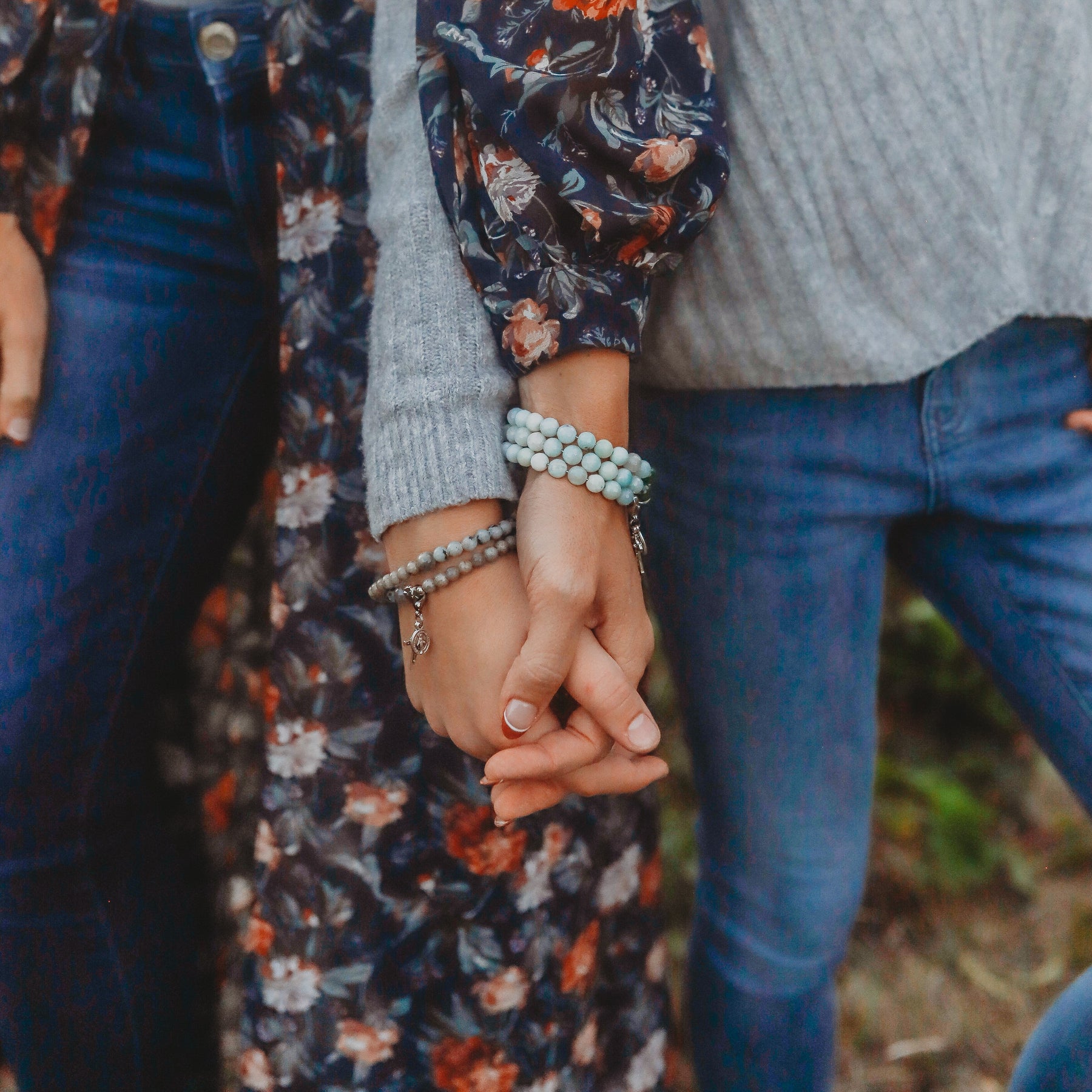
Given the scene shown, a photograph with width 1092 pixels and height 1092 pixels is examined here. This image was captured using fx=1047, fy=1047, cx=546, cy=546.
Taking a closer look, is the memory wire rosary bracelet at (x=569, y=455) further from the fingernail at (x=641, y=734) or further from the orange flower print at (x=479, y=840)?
the orange flower print at (x=479, y=840)

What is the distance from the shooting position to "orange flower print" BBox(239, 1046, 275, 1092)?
99cm

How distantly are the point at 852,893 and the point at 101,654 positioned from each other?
79cm

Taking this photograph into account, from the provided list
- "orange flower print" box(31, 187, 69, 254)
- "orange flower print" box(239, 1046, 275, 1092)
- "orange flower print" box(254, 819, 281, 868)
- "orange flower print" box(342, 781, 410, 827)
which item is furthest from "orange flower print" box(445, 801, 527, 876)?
"orange flower print" box(31, 187, 69, 254)

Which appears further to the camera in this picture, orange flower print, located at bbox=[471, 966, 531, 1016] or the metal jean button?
orange flower print, located at bbox=[471, 966, 531, 1016]

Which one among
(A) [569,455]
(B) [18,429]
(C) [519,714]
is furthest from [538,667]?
(B) [18,429]

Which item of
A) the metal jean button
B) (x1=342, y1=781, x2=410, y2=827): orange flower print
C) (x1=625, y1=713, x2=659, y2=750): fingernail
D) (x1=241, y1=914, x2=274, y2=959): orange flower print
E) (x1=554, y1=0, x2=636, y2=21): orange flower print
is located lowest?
(x1=241, y1=914, x2=274, y2=959): orange flower print

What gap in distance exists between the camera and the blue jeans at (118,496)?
0.89 metres

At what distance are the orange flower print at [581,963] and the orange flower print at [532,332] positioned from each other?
62cm

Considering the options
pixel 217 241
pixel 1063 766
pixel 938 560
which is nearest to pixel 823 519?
pixel 938 560

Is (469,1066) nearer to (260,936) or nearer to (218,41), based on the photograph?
(260,936)

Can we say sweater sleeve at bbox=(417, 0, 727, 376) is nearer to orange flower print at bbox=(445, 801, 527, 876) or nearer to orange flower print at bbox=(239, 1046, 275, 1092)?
orange flower print at bbox=(445, 801, 527, 876)

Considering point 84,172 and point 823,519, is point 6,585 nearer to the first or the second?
point 84,172

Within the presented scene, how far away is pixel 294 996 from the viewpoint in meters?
0.97

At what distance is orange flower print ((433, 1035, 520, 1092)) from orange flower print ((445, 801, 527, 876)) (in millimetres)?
166
